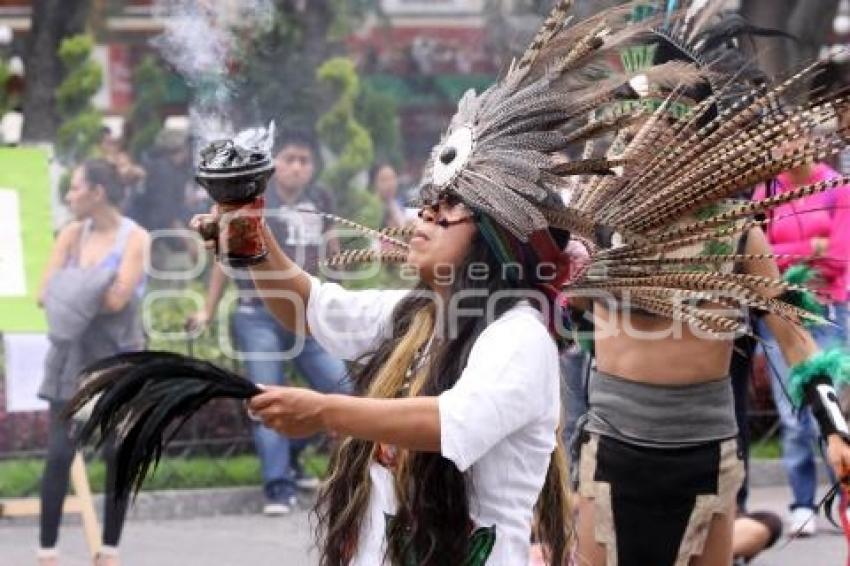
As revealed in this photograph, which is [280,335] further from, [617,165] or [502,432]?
[502,432]

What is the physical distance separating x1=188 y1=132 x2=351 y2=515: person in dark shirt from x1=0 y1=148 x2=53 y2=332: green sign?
4.67ft

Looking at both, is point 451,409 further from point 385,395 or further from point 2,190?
point 2,190

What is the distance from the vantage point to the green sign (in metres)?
8.21

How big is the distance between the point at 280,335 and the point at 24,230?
183 centimetres

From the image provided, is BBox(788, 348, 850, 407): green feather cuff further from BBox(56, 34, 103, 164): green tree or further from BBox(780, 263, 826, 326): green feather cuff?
BBox(56, 34, 103, 164): green tree

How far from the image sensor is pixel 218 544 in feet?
29.5

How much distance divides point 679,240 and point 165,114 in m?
8.03

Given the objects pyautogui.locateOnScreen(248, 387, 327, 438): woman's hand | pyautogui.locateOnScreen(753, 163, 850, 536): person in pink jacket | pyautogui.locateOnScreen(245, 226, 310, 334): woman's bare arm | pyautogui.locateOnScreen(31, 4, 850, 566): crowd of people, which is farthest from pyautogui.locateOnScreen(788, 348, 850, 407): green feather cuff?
pyautogui.locateOnScreen(248, 387, 327, 438): woman's hand

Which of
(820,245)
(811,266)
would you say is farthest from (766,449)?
(811,266)

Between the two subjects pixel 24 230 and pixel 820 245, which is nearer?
pixel 820 245

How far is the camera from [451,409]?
3.84 meters

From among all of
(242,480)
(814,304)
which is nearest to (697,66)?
(814,304)

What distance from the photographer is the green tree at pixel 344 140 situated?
11281 mm

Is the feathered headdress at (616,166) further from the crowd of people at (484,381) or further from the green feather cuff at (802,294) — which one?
A: the green feather cuff at (802,294)
